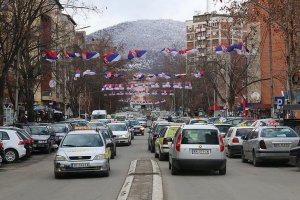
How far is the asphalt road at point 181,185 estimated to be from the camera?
1334cm

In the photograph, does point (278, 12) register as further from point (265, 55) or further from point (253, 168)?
point (265, 55)

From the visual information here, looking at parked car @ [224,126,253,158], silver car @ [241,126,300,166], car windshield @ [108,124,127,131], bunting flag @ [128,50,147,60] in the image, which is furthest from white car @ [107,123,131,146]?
silver car @ [241,126,300,166]

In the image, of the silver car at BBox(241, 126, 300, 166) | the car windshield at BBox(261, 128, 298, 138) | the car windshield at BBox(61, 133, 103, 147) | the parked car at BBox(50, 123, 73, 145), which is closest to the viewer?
the car windshield at BBox(61, 133, 103, 147)

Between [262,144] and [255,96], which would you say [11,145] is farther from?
[255,96]

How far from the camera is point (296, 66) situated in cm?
3709

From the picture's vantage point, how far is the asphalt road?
13.3 meters

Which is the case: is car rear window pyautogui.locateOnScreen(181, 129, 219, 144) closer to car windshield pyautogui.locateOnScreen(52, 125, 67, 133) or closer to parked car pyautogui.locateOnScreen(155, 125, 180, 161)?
parked car pyautogui.locateOnScreen(155, 125, 180, 161)

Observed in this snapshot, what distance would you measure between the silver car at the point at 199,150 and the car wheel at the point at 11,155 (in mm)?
10941

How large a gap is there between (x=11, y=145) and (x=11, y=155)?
18.1 inches

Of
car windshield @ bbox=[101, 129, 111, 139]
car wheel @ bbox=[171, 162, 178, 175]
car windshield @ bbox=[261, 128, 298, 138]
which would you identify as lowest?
car wheel @ bbox=[171, 162, 178, 175]

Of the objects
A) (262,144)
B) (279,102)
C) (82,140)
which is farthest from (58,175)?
(279,102)

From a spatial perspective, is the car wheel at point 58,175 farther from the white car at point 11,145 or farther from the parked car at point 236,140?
the parked car at point 236,140

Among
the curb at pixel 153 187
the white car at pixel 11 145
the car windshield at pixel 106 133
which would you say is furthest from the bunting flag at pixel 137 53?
the curb at pixel 153 187

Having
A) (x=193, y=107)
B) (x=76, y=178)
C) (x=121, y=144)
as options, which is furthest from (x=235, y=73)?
(x=76, y=178)
